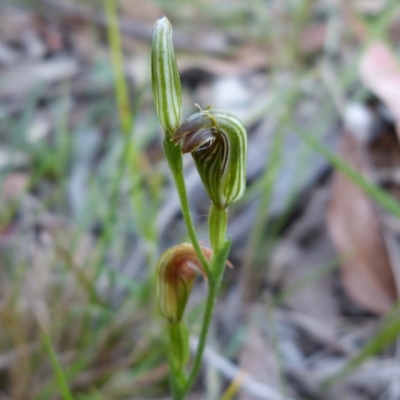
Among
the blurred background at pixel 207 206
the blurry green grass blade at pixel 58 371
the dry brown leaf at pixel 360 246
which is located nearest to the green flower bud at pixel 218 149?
the blurred background at pixel 207 206

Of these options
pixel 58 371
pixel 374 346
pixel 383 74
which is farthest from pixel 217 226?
pixel 383 74

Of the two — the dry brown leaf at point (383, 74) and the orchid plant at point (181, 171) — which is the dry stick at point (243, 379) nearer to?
the orchid plant at point (181, 171)

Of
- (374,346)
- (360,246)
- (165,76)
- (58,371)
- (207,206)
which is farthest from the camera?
(207,206)

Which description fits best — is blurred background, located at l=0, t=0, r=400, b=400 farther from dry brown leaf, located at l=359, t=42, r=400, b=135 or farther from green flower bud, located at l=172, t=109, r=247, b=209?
green flower bud, located at l=172, t=109, r=247, b=209

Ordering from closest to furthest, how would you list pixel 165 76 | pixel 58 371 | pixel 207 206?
pixel 165 76 → pixel 58 371 → pixel 207 206

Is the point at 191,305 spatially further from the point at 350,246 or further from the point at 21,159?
the point at 21,159

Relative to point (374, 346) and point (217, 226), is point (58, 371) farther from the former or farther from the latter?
point (374, 346)

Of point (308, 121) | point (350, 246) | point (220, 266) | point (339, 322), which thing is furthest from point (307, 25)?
point (220, 266)
